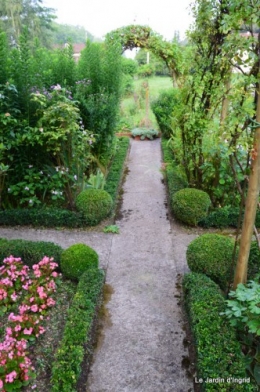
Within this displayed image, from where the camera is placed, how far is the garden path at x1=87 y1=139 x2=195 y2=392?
7.28 ft

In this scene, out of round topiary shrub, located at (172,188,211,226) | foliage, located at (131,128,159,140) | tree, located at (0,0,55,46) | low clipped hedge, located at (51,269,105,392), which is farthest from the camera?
tree, located at (0,0,55,46)

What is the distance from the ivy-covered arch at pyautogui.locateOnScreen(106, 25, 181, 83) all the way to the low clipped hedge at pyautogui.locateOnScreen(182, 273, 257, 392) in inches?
249

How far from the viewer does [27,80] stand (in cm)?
422

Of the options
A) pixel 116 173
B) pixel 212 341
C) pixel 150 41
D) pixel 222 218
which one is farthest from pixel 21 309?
pixel 150 41

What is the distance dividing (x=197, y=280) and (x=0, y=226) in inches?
113

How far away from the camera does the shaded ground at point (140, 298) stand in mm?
2236

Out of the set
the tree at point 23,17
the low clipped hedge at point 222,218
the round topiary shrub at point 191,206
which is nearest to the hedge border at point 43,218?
the round topiary shrub at point 191,206

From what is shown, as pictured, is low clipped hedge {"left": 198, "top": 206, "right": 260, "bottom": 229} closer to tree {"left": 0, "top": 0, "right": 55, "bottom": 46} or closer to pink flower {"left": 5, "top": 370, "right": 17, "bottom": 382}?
pink flower {"left": 5, "top": 370, "right": 17, "bottom": 382}

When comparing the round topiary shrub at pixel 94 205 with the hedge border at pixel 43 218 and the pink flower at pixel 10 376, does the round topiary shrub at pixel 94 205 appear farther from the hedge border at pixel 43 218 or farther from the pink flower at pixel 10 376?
the pink flower at pixel 10 376

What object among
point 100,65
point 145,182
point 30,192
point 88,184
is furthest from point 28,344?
point 100,65

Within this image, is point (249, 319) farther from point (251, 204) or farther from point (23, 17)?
point (23, 17)

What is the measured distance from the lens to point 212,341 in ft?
7.04

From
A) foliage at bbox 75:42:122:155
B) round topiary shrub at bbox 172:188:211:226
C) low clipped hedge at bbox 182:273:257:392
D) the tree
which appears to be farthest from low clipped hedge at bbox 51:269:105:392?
the tree

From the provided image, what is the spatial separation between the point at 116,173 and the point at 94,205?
5.88 ft
